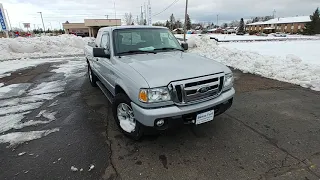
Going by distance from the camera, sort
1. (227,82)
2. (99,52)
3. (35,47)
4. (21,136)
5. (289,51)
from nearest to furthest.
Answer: (227,82), (21,136), (99,52), (289,51), (35,47)

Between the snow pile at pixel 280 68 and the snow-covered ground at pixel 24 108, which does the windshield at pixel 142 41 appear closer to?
the snow-covered ground at pixel 24 108

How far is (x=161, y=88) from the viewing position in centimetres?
260

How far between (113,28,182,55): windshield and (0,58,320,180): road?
59.3 inches

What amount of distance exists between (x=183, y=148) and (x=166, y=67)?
4.15 feet

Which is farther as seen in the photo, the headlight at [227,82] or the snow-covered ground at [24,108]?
the snow-covered ground at [24,108]

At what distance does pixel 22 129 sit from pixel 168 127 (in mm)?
2864

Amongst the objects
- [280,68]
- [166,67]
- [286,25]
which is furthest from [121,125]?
[286,25]

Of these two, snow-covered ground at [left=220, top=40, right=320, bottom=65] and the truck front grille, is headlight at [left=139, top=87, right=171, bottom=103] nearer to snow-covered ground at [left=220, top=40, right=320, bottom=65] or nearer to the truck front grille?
the truck front grille

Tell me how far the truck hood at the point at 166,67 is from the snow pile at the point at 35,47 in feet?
46.7

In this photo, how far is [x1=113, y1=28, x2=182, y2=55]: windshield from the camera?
12.4ft

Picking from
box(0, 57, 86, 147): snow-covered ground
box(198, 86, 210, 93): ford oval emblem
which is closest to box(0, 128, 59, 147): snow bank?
box(0, 57, 86, 147): snow-covered ground

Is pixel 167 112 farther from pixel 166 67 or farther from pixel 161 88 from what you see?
pixel 166 67

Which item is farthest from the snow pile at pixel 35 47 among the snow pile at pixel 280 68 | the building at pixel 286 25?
the building at pixel 286 25

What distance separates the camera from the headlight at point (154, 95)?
2570 millimetres
